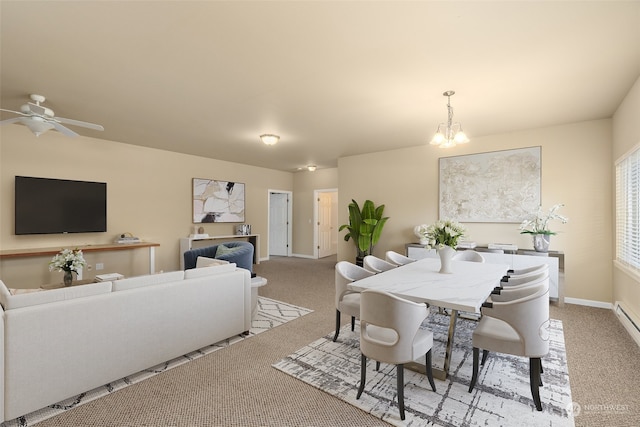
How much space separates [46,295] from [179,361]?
46.0 inches

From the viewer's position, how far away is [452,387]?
7.46 ft

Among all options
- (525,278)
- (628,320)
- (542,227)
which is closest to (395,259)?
(525,278)

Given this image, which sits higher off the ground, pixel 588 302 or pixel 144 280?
pixel 144 280

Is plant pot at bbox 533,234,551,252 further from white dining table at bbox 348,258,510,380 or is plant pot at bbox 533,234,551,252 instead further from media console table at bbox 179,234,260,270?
media console table at bbox 179,234,260,270

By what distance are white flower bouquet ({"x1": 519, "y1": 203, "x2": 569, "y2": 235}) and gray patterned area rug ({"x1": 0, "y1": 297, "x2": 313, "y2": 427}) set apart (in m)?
3.46

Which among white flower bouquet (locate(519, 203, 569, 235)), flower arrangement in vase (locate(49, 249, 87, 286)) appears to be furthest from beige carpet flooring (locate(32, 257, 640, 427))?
flower arrangement in vase (locate(49, 249, 87, 286))

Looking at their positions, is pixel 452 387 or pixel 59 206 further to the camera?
pixel 59 206

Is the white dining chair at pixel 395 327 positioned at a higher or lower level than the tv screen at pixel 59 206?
lower

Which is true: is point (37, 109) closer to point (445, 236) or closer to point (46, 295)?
point (46, 295)

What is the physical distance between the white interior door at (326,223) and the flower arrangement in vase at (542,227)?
5.35 meters

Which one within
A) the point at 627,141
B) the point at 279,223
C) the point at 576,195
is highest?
the point at 627,141

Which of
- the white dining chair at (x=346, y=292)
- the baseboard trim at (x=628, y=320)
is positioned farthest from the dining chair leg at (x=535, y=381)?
the baseboard trim at (x=628, y=320)

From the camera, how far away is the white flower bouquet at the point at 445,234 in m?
2.89

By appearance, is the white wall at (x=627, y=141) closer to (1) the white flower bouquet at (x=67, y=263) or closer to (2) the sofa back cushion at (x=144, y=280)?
(2) the sofa back cushion at (x=144, y=280)
